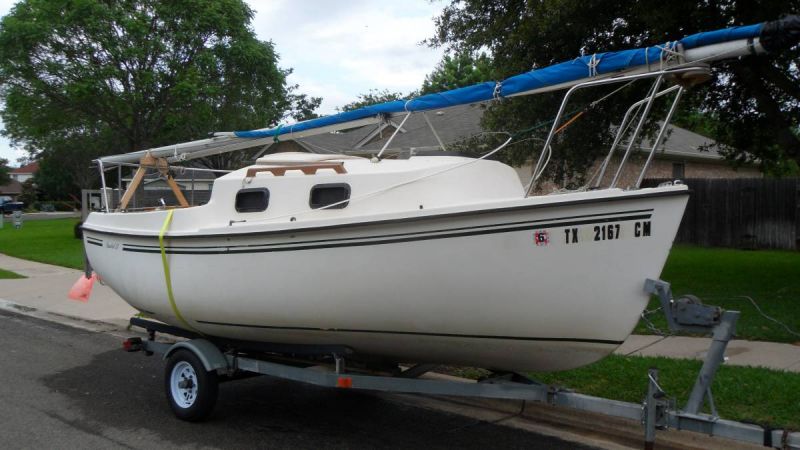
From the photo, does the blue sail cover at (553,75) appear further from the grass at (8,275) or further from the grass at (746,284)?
the grass at (8,275)

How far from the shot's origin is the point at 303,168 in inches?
245

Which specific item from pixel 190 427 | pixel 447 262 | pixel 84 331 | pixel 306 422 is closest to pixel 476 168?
pixel 447 262

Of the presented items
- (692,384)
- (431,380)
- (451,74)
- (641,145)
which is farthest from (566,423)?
(451,74)

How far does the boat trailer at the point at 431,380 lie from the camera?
4410 millimetres

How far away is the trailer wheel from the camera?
247 inches

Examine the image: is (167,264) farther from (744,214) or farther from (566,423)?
(744,214)

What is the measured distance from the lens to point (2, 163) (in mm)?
90688

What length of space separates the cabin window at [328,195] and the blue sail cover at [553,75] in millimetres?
978

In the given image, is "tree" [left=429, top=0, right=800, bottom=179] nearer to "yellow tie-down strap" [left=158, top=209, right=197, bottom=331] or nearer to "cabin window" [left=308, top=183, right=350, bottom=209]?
"cabin window" [left=308, top=183, right=350, bottom=209]

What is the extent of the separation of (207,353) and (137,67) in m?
19.0

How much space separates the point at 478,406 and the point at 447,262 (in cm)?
245

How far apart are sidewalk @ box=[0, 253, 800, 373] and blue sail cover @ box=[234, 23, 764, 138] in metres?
3.67

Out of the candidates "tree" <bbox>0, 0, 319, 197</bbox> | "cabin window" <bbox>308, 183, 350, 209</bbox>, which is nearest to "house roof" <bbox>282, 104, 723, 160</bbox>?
"tree" <bbox>0, 0, 319, 197</bbox>

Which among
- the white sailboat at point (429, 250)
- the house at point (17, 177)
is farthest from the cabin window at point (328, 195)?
the house at point (17, 177)
